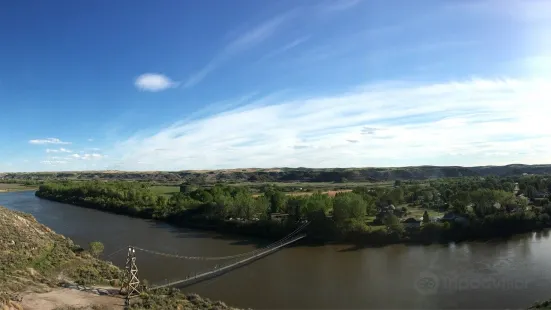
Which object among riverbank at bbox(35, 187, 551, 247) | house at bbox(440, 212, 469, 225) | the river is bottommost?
the river

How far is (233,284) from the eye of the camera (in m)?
25.4

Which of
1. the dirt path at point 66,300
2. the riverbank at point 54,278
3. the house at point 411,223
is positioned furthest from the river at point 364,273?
the dirt path at point 66,300

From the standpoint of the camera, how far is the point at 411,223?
41062 millimetres

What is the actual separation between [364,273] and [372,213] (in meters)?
21.3

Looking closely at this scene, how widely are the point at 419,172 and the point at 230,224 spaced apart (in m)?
104

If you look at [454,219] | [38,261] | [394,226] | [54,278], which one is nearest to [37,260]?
[38,261]

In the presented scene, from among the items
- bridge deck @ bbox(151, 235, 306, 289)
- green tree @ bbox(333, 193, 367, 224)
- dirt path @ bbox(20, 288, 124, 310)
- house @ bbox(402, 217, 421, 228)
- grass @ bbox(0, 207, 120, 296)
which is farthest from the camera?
house @ bbox(402, 217, 421, 228)

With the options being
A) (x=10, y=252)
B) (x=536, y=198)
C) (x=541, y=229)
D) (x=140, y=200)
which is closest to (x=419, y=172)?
(x=536, y=198)

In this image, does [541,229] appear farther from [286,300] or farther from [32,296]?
[32,296]

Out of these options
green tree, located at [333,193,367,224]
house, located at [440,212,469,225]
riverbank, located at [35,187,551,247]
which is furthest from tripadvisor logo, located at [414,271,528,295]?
house, located at [440,212,469,225]

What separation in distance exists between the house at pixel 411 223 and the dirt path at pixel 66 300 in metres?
31.3

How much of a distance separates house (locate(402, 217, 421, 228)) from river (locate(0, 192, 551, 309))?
403cm

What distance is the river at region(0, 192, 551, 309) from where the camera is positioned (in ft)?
72.6

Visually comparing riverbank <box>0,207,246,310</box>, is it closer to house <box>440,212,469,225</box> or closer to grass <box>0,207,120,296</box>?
grass <box>0,207,120,296</box>
